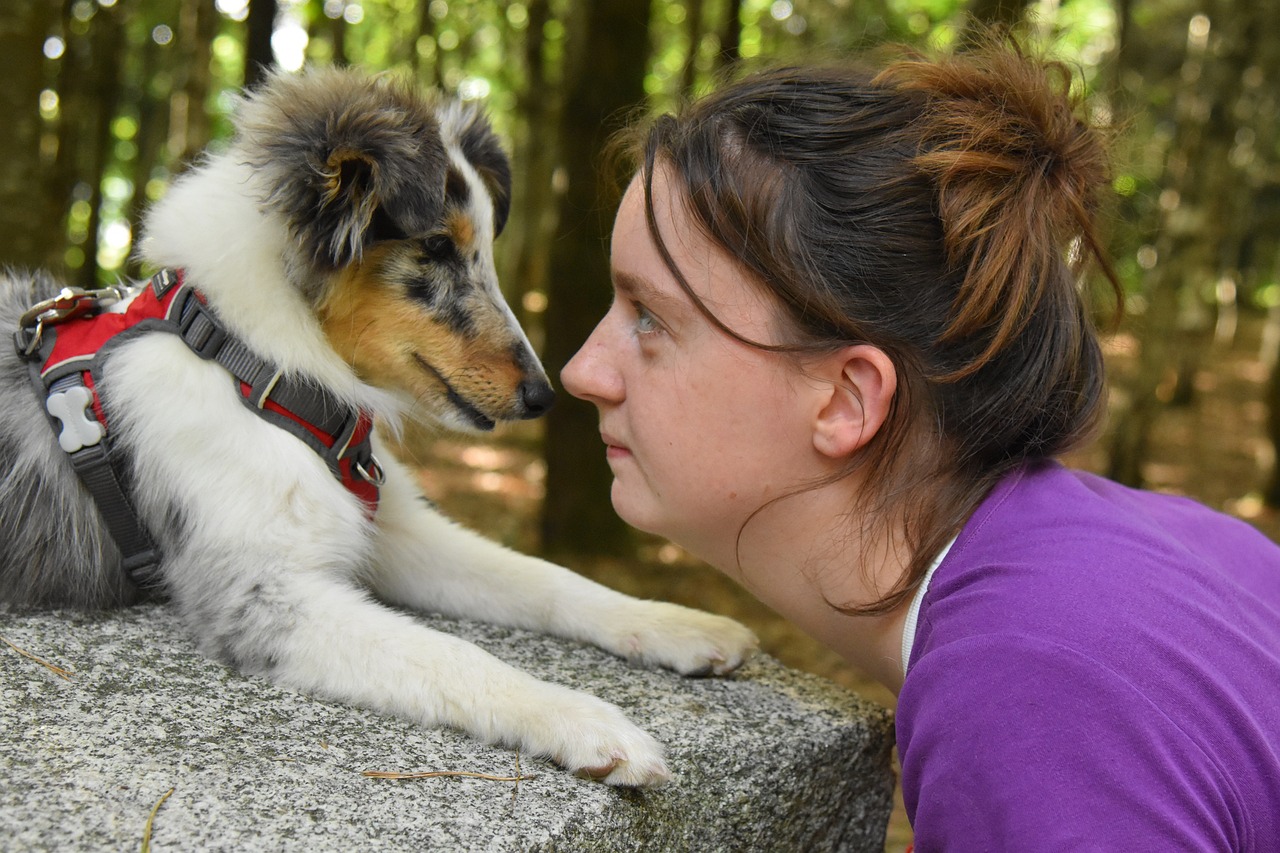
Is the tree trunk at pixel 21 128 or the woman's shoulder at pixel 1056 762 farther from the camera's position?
the tree trunk at pixel 21 128

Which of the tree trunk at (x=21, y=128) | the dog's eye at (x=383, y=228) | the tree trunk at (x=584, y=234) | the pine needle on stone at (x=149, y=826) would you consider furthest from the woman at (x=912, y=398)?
the tree trunk at (x=584, y=234)

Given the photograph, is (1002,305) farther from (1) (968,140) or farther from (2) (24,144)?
(2) (24,144)

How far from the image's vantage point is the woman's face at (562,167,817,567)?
7.01ft

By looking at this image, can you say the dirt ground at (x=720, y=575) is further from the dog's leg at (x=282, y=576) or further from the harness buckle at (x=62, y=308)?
the harness buckle at (x=62, y=308)

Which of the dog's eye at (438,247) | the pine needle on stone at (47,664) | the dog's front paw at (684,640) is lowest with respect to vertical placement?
the dog's front paw at (684,640)

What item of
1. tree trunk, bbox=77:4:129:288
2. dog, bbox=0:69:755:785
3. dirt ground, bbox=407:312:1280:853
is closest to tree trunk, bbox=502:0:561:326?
dirt ground, bbox=407:312:1280:853

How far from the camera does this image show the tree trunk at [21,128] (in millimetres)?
4711

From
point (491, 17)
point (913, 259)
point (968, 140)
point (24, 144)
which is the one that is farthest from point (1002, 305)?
Answer: point (491, 17)

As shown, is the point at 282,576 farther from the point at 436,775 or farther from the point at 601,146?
the point at 601,146

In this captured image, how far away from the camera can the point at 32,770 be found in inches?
75.3

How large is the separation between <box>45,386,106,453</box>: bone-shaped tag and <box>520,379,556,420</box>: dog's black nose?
1182mm

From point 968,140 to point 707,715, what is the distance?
4.94 ft

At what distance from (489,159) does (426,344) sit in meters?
0.87

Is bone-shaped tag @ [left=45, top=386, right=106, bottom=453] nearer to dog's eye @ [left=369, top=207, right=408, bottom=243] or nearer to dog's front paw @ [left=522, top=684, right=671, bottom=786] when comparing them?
dog's eye @ [left=369, top=207, right=408, bottom=243]
